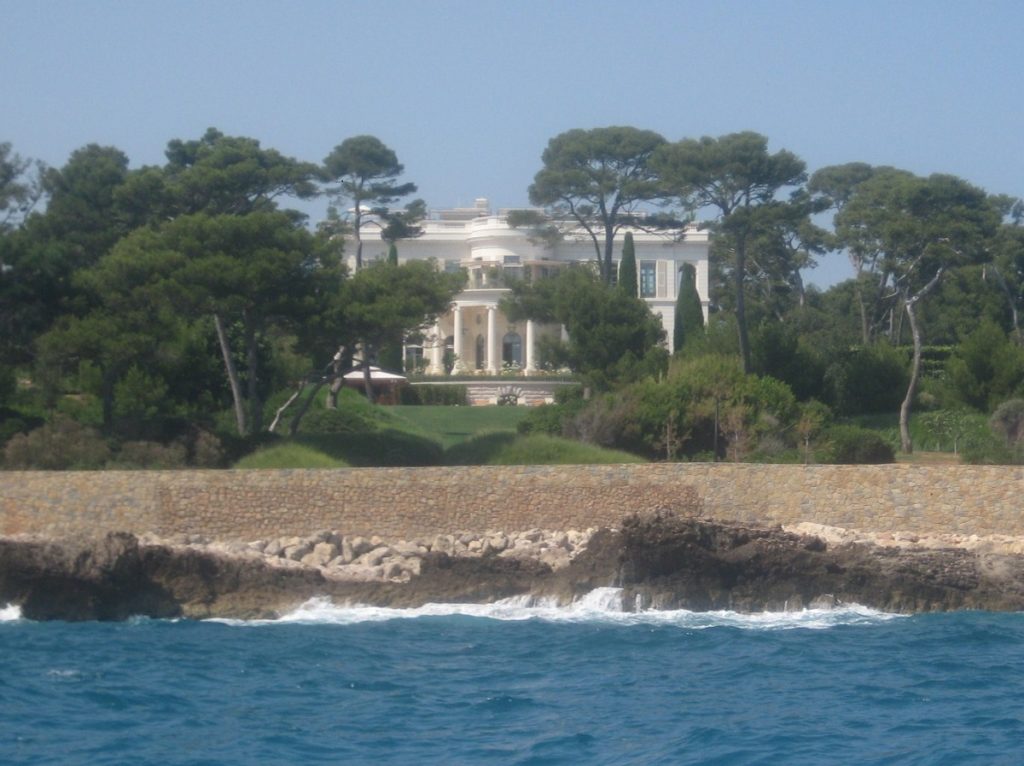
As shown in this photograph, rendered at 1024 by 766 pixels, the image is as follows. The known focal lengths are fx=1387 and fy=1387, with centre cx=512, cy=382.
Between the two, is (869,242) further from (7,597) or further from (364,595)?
(7,597)

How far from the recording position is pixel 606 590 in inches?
826

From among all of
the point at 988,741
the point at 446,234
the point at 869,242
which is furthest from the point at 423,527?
the point at 446,234

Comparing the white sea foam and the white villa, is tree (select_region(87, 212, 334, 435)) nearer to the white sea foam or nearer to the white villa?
the white sea foam

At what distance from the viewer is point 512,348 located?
61438 millimetres

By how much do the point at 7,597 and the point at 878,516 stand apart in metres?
14.0

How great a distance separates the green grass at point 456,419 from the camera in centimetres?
3560

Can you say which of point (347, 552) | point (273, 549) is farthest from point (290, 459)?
point (347, 552)

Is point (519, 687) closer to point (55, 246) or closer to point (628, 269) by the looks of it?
point (55, 246)

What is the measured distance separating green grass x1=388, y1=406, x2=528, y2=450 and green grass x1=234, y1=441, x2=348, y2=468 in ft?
23.7

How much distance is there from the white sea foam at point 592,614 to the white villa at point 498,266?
3610 cm

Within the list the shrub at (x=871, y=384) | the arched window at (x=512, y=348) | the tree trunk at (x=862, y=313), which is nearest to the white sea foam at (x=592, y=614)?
the shrub at (x=871, y=384)

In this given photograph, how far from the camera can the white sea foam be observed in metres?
20.1

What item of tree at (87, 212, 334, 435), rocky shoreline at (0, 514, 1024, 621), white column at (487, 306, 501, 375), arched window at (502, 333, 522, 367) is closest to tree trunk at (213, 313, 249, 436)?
tree at (87, 212, 334, 435)

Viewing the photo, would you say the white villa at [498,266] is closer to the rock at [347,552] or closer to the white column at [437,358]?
the white column at [437,358]
